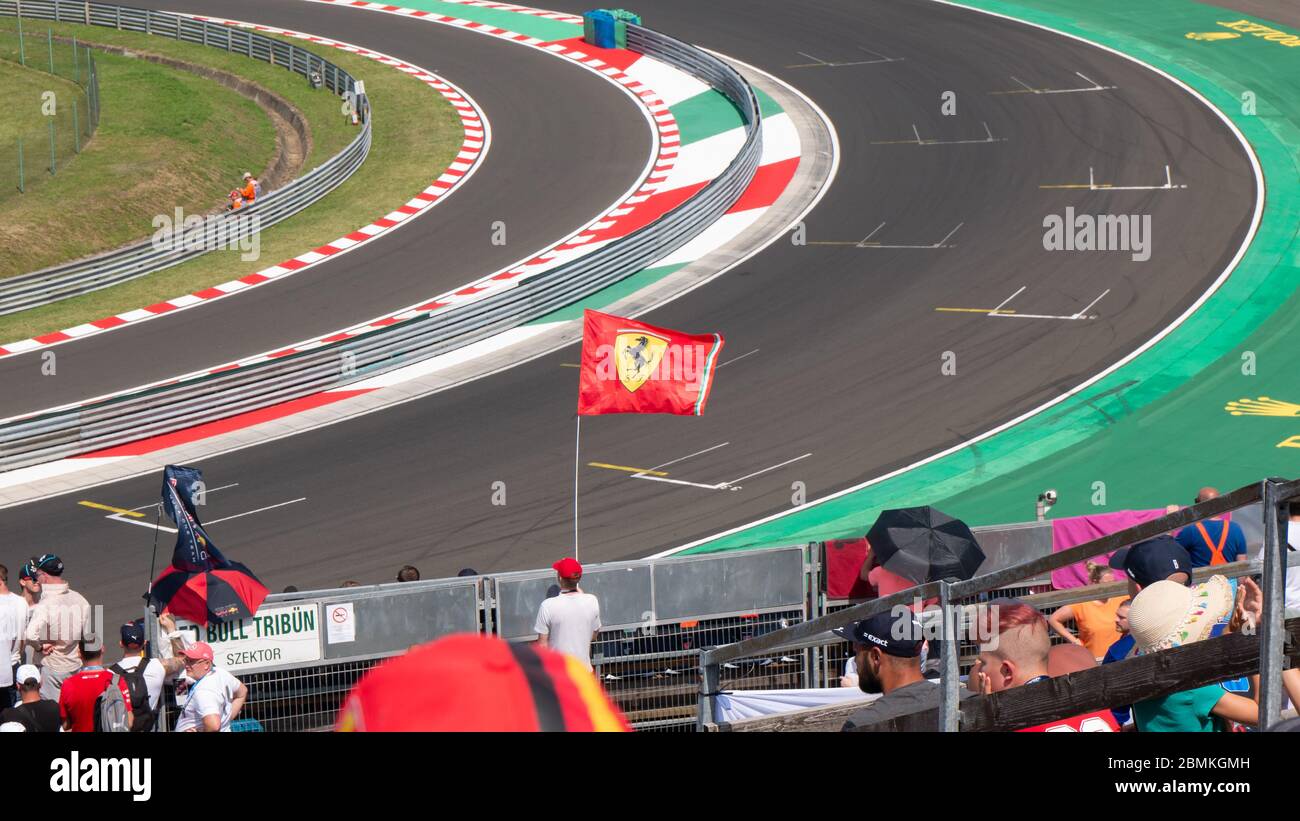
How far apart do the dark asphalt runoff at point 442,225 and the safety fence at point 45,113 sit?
4.41m

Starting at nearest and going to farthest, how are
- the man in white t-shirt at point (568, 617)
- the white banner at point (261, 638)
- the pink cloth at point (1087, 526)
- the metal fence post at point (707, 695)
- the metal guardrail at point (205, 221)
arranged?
1. the metal fence post at point (707, 695)
2. the man in white t-shirt at point (568, 617)
3. the white banner at point (261, 638)
4. the pink cloth at point (1087, 526)
5. the metal guardrail at point (205, 221)

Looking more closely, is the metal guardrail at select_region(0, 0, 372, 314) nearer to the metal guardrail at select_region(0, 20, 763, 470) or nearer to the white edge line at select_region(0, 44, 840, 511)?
the metal guardrail at select_region(0, 20, 763, 470)

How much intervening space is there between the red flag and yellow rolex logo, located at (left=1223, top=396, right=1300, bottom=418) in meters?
10.0

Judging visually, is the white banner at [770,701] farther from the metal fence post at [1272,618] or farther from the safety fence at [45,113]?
the safety fence at [45,113]

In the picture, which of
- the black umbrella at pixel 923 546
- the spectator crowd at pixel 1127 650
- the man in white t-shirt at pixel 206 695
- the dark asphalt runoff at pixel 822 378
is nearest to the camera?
the spectator crowd at pixel 1127 650

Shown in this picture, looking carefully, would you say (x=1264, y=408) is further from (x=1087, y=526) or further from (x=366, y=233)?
(x=366, y=233)

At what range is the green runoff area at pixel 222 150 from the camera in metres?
29.6

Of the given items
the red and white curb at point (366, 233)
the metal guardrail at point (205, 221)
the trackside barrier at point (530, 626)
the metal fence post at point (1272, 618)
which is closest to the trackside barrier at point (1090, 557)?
the metal fence post at point (1272, 618)

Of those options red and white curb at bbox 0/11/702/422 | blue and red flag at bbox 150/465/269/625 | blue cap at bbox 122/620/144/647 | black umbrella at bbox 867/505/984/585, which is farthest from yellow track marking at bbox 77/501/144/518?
black umbrella at bbox 867/505/984/585

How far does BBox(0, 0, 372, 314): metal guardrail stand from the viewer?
28938 millimetres

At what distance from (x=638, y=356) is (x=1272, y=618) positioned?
11.1 meters

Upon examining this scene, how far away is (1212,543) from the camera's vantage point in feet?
34.9

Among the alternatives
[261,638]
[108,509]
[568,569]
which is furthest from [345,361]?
[568,569]
